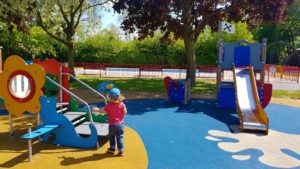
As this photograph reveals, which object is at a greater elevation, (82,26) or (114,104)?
(82,26)

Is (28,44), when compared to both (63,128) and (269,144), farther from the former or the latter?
(269,144)

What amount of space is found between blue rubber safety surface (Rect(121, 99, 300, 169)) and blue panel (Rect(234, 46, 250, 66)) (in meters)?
1.92

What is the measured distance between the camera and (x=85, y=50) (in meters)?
34.2

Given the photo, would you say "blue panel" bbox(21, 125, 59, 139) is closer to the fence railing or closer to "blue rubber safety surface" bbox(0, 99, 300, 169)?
"blue rubber safety surface" bbox(0, 99, 300, 169)

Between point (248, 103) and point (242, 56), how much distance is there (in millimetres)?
2561

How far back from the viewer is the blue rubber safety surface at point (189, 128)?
5.53 meters

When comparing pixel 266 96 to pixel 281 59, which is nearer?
pixel 266 96

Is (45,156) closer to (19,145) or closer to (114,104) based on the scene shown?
(19,145)

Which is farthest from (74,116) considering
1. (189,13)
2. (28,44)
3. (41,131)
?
(28,44)

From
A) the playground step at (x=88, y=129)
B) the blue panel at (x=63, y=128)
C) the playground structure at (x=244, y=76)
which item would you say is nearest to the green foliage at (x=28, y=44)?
the playground structure at (x=244, y=76)

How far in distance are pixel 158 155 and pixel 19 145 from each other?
299 cm

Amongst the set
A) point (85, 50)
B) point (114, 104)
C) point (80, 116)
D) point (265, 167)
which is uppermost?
point (85, 50)

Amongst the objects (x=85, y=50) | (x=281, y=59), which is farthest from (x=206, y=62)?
(x=281, y=59)

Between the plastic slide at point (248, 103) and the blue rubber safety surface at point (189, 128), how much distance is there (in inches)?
18.5
